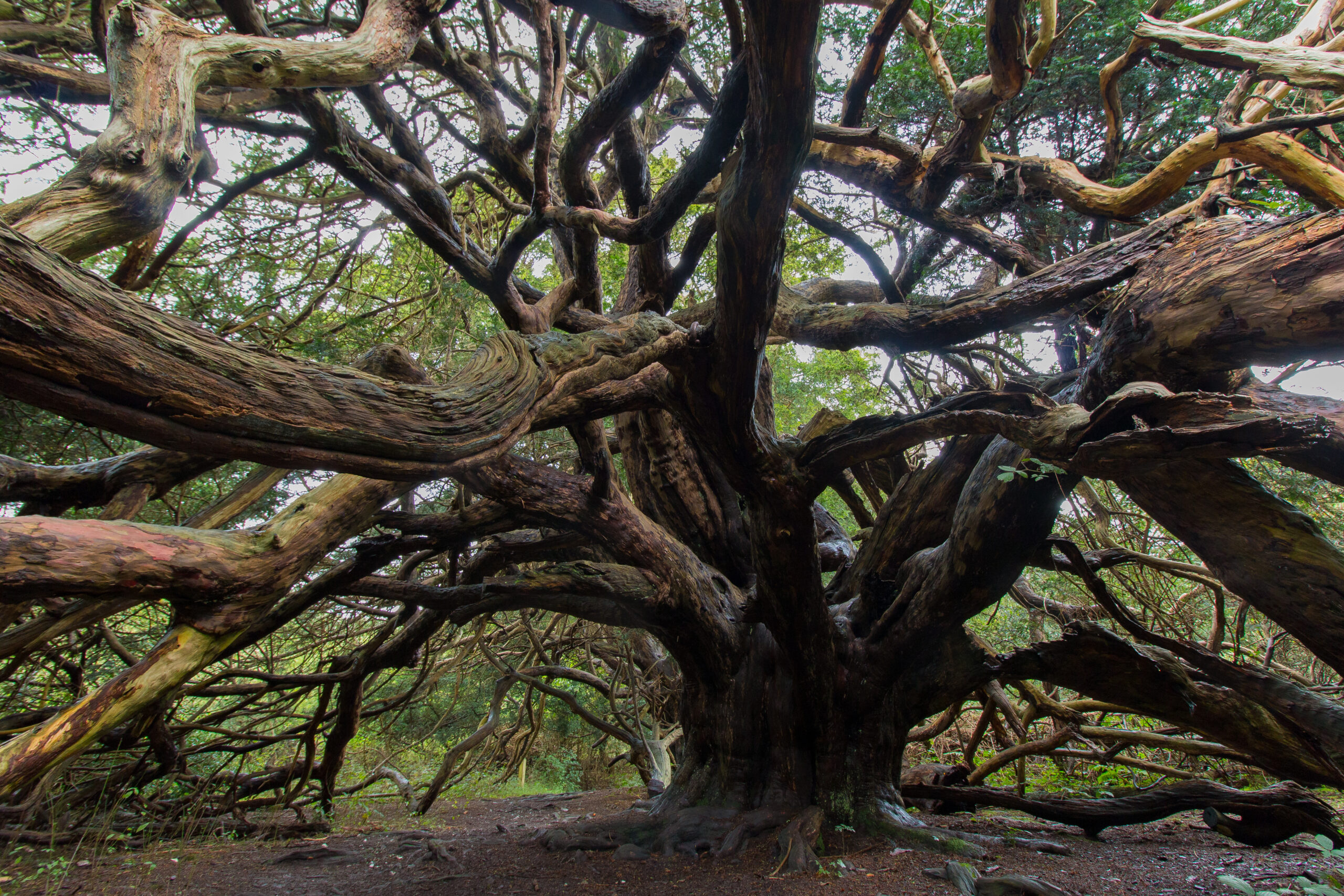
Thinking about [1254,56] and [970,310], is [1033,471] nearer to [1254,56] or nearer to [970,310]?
[970,310]

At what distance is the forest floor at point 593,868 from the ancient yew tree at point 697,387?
32 cm

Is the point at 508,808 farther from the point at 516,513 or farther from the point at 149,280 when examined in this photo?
the point at 149,280

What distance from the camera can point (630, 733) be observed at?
257 inches

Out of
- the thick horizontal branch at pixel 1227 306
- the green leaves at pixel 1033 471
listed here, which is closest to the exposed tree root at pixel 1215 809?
the green leaves at pixel 1033 471

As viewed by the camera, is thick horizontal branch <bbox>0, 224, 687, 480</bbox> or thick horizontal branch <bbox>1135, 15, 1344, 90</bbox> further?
thick horizontal branch <bbox>1135, 15, 1344, 90</bbox>

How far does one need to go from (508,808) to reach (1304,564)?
6647 millimetres

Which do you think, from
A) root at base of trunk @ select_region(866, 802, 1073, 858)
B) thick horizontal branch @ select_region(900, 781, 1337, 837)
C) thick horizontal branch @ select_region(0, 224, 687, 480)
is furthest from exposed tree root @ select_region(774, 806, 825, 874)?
thick horizontal branch @ select_region(0, 224, 687, 480)

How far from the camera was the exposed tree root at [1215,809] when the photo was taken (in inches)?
134

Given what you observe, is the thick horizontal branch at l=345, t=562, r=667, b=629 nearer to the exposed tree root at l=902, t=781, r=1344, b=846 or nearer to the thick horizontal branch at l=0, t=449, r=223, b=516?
the thick horizontal branch at l=0, t=449, r=223, b=516

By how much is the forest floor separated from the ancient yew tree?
323mm

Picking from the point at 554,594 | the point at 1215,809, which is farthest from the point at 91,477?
the point at 1215,809

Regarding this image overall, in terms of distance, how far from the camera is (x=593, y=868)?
3.40 m

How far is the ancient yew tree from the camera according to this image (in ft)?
6.18

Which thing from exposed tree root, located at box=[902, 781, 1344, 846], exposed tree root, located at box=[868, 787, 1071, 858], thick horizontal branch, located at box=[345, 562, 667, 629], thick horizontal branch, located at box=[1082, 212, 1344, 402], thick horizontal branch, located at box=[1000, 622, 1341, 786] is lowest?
exposed tree root, located at box=[868, 787, 1071, 858]
